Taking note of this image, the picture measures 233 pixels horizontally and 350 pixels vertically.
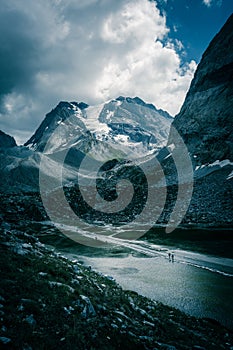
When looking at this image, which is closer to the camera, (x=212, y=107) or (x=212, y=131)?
(x=212, y=131)

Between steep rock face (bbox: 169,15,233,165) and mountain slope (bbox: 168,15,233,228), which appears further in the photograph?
steep rock face (bbox: 169,15,233,165)

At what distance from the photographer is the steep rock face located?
338ft

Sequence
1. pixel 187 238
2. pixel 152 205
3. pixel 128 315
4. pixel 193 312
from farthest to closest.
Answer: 1. pixel 152 205
2. pixel 187 238
3. pixel 193 312
4. pixel 128 315

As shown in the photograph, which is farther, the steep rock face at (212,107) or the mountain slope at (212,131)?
the steep rock face at (212,107)

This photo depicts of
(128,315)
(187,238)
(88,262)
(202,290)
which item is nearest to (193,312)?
(202,290)

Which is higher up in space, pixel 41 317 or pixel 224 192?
pixel 224 192

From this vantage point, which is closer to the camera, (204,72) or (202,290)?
(202,290)

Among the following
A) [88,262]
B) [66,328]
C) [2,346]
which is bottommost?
[88,262]

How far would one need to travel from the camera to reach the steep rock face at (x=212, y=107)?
103 metres

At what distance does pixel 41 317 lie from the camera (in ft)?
26.4

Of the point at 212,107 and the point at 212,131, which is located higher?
the point at 212,107

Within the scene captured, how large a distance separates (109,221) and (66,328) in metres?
65.1

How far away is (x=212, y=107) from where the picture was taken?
115562 millimetres

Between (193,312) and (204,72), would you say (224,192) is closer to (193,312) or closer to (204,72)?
(193,312)
